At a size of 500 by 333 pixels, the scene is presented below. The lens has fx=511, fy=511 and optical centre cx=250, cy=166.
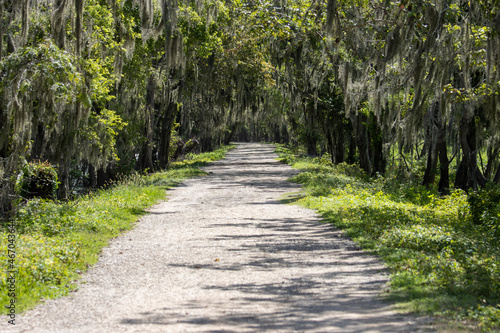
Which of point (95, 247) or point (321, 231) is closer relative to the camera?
point (95, 247)

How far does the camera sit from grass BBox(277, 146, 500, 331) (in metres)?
5.15

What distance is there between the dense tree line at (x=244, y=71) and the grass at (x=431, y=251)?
2638 mm

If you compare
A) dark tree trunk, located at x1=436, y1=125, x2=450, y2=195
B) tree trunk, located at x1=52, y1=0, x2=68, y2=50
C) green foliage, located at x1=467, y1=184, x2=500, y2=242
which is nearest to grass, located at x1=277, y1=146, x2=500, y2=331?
green foliage, located at x1=467, y1=184, x2=500, y2=242

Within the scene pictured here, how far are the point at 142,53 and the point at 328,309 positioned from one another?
658 inches

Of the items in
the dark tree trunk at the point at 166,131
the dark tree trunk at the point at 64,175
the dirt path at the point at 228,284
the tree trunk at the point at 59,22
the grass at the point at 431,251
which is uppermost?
the tree trunk at the point at 59,22

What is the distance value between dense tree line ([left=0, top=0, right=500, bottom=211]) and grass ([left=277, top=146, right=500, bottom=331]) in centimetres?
264

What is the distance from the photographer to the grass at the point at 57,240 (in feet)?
20.0

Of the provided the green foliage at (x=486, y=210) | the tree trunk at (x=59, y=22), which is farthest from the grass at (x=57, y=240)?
the green foliage at (x=486, y=210)

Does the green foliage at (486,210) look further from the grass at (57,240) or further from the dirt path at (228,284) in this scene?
the grass at (57,240)

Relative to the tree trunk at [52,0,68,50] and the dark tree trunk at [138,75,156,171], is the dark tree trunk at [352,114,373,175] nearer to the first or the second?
the dark tree trunk at [138,75,156,171]

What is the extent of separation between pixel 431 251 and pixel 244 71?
66.0ft

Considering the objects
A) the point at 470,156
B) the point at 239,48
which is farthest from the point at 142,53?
the point at 470,156

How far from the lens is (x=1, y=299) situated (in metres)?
5.64

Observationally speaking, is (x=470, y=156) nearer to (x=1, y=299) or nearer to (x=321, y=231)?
(x=321, y=231)
